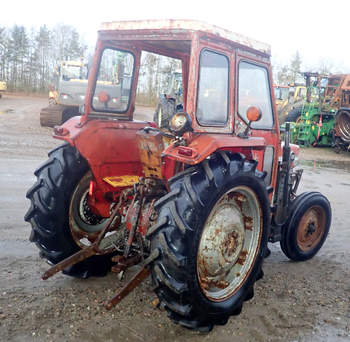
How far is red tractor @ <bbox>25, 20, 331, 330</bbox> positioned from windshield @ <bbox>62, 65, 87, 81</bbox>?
15.4 m

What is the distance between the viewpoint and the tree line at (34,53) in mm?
47281

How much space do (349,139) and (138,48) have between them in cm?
1343

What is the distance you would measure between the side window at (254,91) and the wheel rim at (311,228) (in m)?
1.36

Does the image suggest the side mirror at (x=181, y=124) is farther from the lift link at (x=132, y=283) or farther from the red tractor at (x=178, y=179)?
the lift link at (x=132, y=283)

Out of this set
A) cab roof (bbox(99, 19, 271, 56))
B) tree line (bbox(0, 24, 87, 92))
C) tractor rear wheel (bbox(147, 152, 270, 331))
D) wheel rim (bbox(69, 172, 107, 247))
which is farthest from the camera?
tree line (bbox(0, 24, 87, 92))

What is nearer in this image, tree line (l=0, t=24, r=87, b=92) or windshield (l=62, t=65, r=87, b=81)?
windshield (l=62, t=65, r=87, b=81)

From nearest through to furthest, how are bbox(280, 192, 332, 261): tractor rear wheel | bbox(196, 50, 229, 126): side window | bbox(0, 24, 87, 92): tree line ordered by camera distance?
1. bbox(196, 50, 229, 126): side window
2. bbox(280, 192, 332, 261): tractor rear wheel
3. bbox(0, 24, 87, 92): tree line

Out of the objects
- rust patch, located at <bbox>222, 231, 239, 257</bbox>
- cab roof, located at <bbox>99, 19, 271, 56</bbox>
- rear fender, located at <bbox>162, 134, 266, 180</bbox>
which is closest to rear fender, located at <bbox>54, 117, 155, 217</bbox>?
rear fender, located at <bbox>162, 134, 266, 180</bbox>

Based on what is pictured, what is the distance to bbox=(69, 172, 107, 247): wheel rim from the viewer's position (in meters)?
3.55

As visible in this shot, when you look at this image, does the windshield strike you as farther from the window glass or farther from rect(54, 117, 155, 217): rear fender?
rect(54, 117, 155, 217): rear fender

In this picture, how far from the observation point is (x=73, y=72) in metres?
18.8

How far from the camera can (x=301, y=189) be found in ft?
27.1

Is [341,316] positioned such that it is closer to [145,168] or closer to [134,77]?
[145,168]

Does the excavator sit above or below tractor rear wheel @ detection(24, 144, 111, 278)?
above
